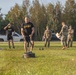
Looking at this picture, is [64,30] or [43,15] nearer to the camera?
[64,30]

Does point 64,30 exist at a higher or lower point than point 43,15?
lower

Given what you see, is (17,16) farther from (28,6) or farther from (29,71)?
(29,71)

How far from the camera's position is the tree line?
81312 millimetres

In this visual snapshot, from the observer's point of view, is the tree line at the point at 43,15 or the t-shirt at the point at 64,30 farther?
the tree line at the point at 43,15

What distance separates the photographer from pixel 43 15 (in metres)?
82.4

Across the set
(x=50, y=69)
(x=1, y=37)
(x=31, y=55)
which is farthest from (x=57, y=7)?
(x=50, y=69)

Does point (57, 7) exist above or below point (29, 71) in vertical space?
above

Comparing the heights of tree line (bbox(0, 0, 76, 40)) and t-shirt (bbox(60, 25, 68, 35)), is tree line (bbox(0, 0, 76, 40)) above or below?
above

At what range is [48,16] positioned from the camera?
8362 centimetres

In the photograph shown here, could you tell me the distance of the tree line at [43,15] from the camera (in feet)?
267

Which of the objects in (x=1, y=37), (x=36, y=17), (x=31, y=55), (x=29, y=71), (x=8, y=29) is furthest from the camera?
(x=36, y=17)

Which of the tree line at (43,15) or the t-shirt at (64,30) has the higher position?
the tree line at (43,15)

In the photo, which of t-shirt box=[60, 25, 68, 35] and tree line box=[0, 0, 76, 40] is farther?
tree line box=[0, 0, 76, 40]

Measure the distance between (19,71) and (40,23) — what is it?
6902 centimetres
